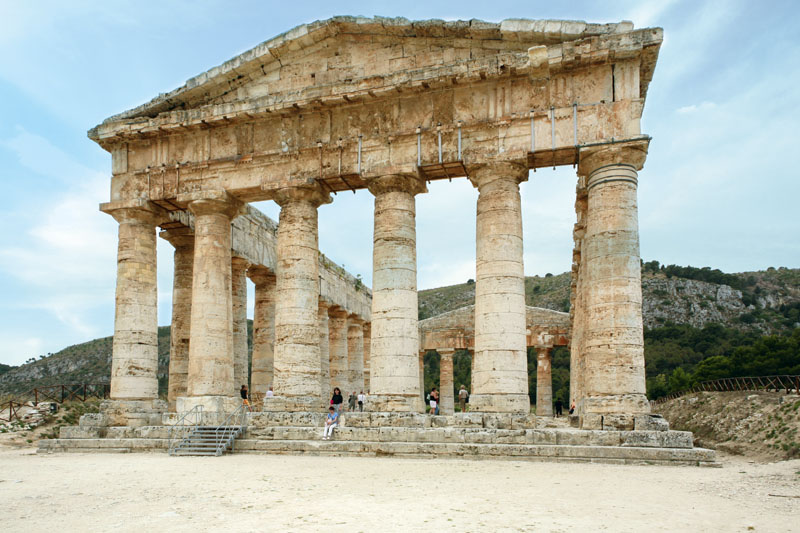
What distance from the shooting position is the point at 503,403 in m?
15.8

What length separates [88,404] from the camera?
26.0 m

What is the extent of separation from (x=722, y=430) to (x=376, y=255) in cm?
1315

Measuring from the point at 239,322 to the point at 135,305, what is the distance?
17.1 feet

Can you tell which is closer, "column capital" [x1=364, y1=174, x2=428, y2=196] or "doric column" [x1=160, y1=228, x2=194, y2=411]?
"column capital" [x1=364, y1=174, x2=428, y2=196]

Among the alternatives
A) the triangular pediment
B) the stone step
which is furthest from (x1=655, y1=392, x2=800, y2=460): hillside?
the triangular pediment

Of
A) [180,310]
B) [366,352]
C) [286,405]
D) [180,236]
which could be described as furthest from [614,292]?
[366,352]

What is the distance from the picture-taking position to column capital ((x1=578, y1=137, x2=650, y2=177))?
15870mm

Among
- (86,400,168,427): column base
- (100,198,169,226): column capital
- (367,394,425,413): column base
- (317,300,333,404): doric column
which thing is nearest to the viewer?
(367,394,425,413): column base

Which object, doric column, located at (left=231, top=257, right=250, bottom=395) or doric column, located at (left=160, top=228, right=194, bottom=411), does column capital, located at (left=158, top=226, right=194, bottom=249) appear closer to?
doric column, located at (left=160, top=228, right=194, bottom=411)

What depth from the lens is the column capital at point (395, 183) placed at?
17891 mm

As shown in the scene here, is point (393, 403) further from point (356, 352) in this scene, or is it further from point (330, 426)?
point (356, 352)

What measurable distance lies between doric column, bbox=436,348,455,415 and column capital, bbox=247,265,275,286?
13342 mm

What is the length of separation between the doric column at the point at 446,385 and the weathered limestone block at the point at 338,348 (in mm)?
5875

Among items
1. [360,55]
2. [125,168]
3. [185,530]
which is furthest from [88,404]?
[185,530]
